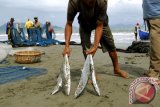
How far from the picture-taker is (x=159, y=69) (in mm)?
5129

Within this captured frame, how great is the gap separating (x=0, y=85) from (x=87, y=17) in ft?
6.64

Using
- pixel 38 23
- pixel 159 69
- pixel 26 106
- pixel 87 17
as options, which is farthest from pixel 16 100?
pixel 38 23

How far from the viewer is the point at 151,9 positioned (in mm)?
5172

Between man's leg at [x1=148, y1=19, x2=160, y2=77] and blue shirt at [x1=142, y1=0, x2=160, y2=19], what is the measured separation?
86mm

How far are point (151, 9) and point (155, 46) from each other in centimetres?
62

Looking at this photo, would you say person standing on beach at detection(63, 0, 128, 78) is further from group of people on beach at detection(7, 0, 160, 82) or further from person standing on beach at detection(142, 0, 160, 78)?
person standing on beach at detection(142, 0, 160, 78)

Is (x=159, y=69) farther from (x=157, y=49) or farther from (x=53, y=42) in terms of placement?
(x=53, y=42)

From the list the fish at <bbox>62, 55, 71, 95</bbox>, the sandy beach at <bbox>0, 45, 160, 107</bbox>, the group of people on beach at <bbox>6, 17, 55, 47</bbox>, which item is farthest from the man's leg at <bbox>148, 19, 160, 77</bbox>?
the group of people on beach at <bbox>6, 17, 55, 47</bbox>

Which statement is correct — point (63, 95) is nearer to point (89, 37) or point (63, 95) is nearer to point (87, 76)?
point (87, 76)

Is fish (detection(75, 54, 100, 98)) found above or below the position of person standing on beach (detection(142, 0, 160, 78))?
below

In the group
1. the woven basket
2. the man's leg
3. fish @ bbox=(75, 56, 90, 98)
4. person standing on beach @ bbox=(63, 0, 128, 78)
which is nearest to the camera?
fish @ bbox=(75, 56, 90, 98)

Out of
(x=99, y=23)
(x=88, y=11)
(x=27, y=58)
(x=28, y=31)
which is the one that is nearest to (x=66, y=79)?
(x=99, y=23)

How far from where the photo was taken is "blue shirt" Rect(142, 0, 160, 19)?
5.13m

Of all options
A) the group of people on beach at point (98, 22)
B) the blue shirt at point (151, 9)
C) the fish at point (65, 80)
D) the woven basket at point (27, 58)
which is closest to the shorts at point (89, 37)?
the group of people on beach at point (98, 22)
